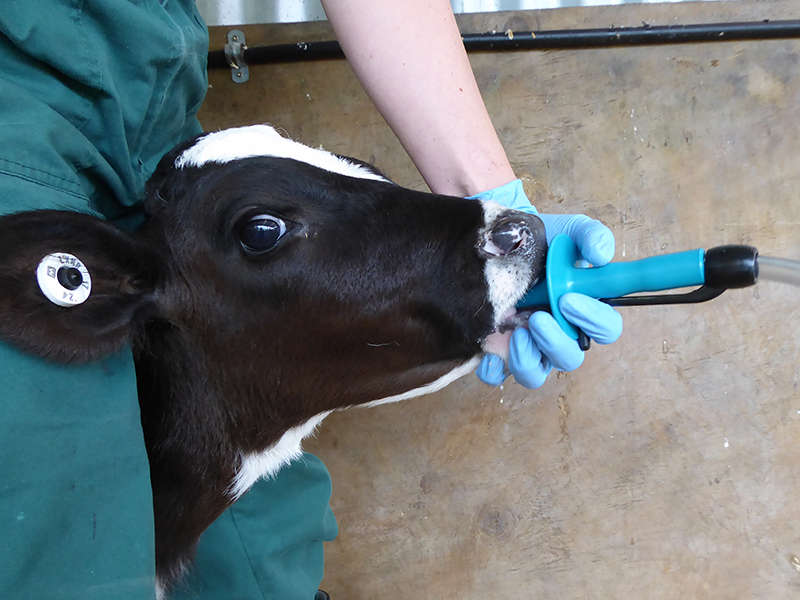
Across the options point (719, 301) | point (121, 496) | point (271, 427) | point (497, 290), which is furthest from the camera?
point (719, 301)

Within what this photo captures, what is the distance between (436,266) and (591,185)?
116 cm

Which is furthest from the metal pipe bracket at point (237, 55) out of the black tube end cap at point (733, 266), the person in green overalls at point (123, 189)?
the black tube end cap at point (733, 266)

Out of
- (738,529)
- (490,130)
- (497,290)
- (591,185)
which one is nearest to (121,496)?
(497,290)

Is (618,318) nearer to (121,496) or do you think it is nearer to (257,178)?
(257,178)

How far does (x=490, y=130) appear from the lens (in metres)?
1.31

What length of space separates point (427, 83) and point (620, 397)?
4.01 ft

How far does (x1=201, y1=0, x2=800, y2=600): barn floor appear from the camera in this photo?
1843 mm

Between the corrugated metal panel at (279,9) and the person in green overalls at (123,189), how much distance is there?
0.83 meters

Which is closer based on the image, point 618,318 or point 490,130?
point 618,318

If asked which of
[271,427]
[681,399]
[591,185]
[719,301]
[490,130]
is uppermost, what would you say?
[490,130]

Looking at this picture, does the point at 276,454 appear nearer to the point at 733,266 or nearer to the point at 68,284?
the point at 68,284

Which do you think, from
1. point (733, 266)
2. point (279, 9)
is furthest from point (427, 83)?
point (279, 9)

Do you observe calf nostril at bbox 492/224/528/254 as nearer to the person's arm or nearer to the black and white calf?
the black and white calf

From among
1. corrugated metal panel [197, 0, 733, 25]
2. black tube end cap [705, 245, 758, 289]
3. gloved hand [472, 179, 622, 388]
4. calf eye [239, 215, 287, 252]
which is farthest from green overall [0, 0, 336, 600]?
corrugated metal panel [197, 0, 733, 25]
